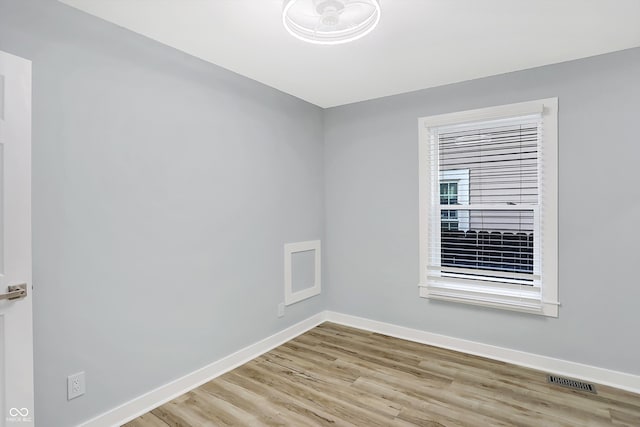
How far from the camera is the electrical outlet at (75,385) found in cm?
196

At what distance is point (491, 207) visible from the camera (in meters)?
3.12

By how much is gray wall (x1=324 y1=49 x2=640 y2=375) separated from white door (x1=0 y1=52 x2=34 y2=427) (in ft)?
9.35

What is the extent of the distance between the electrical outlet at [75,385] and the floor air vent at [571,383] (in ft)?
10.6

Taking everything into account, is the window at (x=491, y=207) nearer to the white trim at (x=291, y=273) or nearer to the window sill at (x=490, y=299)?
the window sill at (x=490, y=299)

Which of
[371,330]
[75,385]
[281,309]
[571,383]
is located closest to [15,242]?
[75,385]

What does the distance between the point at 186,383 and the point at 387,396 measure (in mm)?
1479

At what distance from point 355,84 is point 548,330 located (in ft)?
8.81

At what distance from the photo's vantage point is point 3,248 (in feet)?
5.31

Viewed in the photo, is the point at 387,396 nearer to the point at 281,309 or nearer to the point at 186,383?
the point at 281,309

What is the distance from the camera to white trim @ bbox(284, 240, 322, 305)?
11.6 feet

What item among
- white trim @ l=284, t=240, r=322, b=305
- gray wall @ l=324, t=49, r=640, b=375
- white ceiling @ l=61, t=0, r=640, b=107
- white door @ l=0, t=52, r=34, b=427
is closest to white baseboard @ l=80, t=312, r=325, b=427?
white trim @ l=284, t=240, r=322, b=305

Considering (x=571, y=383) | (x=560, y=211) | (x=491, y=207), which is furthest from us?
(x=491, y=207)

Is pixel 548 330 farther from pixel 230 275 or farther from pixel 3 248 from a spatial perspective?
pixel 3 248

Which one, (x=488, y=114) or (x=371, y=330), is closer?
(x=488, y=114)
